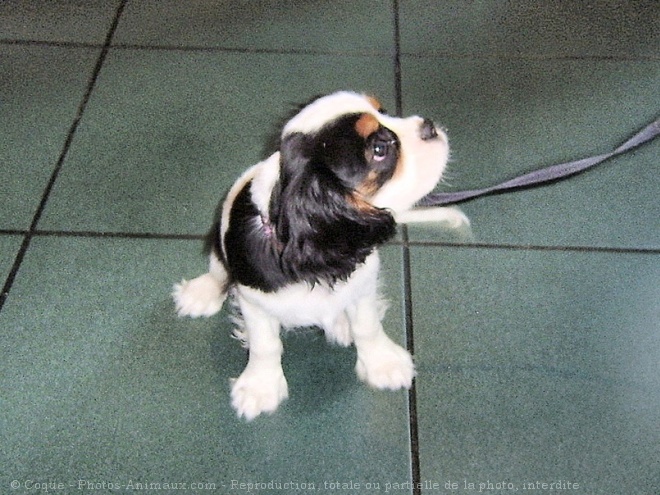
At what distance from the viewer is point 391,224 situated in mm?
1268

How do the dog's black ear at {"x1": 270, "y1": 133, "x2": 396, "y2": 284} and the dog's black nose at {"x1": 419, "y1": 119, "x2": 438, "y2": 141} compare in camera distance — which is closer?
the dog's black ear at {"x1": 270, "y1": 133, "x2": 396, "y2": 284}

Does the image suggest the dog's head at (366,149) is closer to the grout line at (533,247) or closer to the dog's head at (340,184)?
the dog's head at (340,184)

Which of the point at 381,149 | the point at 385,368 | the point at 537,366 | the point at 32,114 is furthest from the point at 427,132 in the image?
the point at 32,114

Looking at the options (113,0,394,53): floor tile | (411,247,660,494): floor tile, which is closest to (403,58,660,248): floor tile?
(411,247,660,494): floor tile

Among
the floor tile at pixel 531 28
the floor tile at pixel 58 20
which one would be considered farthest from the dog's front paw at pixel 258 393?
the floor tile at pixel 58 20

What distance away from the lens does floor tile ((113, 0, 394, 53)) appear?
2615 mm

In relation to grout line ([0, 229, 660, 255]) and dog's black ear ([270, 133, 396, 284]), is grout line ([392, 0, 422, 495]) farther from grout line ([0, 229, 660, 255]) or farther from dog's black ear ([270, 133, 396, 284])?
dog's black ear ([270, 133, 396, 284])

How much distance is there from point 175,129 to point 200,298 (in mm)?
745

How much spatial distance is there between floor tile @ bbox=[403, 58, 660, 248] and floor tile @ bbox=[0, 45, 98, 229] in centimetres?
116

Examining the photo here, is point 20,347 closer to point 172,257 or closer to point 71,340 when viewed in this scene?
point 71,340

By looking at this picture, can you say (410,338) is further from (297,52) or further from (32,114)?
(32,114)

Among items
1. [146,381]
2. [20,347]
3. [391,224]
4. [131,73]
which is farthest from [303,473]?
[131,73]

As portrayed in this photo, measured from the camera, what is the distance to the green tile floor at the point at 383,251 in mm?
1556

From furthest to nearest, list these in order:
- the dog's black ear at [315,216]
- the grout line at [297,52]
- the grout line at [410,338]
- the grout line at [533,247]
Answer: the grout line at [297,52], the grout line at [533,247], the grout line at [410,338], the dog's black ear at [315,216]
